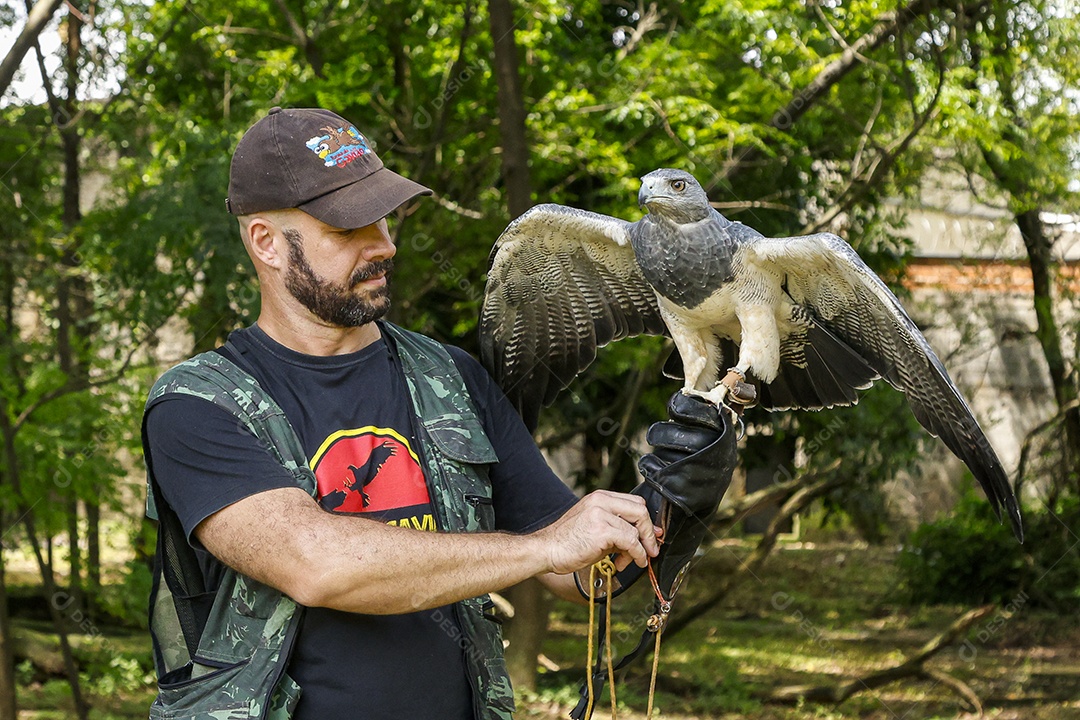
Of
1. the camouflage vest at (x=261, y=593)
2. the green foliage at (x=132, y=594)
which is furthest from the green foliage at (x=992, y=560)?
the camouflage vest at (x=261, y=593)

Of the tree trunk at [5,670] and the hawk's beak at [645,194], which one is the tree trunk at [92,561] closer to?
the tree trunk at [5,670]

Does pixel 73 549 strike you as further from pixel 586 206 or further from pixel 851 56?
pixel 851 56

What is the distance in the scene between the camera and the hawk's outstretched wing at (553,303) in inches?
103

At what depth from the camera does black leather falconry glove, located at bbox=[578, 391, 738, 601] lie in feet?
6.82

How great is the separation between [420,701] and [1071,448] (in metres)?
7.72

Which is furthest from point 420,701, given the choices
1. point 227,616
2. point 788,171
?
point 788,171

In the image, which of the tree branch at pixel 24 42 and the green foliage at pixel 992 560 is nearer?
the tree branch at pixel 24 42

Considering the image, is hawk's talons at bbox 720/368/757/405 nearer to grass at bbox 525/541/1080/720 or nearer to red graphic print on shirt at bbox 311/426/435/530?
red graphic print on shirt at bbox 311/426/435/530

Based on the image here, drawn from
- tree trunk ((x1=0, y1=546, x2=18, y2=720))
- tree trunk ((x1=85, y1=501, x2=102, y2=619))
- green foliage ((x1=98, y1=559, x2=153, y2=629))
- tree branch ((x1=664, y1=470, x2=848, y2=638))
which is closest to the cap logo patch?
tree trunk ((x1=0, y1=546, x2=18, y2=720))

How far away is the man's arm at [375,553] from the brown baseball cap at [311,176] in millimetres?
566

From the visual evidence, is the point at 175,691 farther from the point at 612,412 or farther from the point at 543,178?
the point at 612,412

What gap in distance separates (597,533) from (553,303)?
1.07m

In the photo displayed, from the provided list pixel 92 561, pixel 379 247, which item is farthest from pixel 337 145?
pixel 92 561

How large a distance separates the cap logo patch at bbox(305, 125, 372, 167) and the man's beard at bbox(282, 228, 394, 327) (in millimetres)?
161
